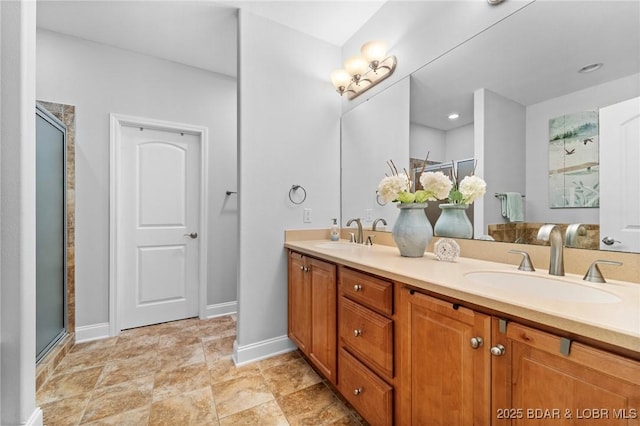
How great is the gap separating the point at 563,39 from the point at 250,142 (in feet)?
5.84

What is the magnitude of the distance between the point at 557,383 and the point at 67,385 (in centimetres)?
248

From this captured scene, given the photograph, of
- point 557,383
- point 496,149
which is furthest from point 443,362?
point 496,149

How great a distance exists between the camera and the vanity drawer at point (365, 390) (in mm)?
1084

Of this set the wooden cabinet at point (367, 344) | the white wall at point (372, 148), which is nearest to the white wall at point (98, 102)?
the white wall at point (372, 148)

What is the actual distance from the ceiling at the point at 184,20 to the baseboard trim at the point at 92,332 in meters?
2.51

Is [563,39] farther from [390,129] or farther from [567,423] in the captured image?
[567,423]

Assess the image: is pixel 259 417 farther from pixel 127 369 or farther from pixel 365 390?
pixel 127 369

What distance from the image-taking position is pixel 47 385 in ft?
5.37

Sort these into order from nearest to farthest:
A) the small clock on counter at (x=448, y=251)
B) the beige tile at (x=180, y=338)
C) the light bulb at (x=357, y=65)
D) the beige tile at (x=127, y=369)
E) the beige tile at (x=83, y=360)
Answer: the small clock on counter at (x=448, y=251), the beige tile at (x=127, y=369), the beige tile at (x=83, y=360), the light bulb at (x=357, y=65), the beige tile at (x=180, y=338)

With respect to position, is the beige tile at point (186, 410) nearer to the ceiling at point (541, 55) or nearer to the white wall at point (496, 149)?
the white wall at point (496, 149)

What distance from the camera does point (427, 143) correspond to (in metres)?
1.63

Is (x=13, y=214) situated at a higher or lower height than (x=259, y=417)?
higher

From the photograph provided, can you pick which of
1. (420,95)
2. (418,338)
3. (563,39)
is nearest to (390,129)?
(420,95)

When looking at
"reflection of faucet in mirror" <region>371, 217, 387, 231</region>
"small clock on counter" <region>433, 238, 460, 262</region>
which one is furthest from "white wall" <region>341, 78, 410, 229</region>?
"small clock on counter" <region>433, 238, 460, 262</region>
